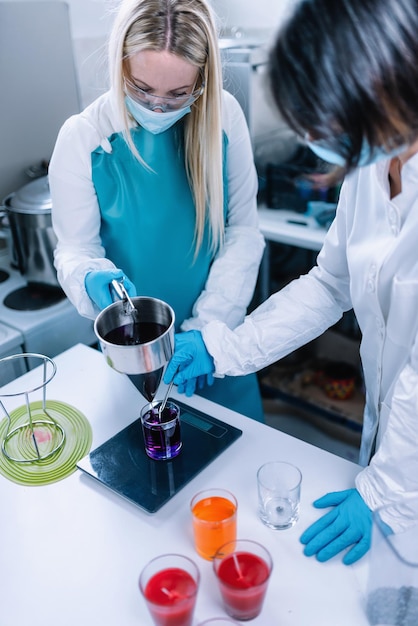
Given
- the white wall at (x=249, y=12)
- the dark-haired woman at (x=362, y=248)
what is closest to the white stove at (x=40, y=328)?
the dark-haired woman at (x=362, y=248)

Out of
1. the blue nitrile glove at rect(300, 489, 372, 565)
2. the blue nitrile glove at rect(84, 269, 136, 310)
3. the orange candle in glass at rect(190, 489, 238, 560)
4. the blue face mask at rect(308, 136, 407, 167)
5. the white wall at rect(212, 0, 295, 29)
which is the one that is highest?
the blue face mask at rect(308, 136, 407, 167)

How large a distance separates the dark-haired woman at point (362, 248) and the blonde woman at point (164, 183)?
287 millimetres

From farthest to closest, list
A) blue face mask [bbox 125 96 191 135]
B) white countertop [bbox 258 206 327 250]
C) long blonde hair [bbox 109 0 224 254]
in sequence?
white countertop [bbox 258 206 327 250], blue face mask [bbox 125 96 191 135], long blonde hair [bbox 109 0 224 254]

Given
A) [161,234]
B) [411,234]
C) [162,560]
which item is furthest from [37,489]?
[411,234]

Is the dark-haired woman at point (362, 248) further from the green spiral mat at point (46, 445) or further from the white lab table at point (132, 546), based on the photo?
the green spiral mat at point (46, 445)

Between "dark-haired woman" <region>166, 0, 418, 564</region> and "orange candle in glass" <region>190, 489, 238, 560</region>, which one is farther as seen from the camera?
"orange candle in glass" <region>190, 489, 238, 560</region>

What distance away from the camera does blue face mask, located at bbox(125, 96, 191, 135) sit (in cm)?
127

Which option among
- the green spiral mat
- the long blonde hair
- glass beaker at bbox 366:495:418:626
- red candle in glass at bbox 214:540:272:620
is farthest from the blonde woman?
glass beaker at bbox 366:495:418:626

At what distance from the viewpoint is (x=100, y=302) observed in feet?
4.14

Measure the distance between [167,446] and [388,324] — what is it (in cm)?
50

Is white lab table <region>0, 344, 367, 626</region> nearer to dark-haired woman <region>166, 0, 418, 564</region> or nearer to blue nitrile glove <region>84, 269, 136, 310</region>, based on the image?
dark-haired woman <region>166, 0, 418, 564</region>

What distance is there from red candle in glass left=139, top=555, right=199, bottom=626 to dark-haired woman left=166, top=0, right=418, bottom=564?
8.9 inches

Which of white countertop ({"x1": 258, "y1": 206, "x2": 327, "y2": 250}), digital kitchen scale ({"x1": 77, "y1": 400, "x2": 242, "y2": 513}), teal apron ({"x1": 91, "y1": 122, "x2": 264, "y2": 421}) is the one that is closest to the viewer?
digital kitchen scale ({"x1": 77, "y1": 400, "x2": 242, "y2": 513})

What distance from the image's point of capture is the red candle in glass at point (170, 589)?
766 millimetres
